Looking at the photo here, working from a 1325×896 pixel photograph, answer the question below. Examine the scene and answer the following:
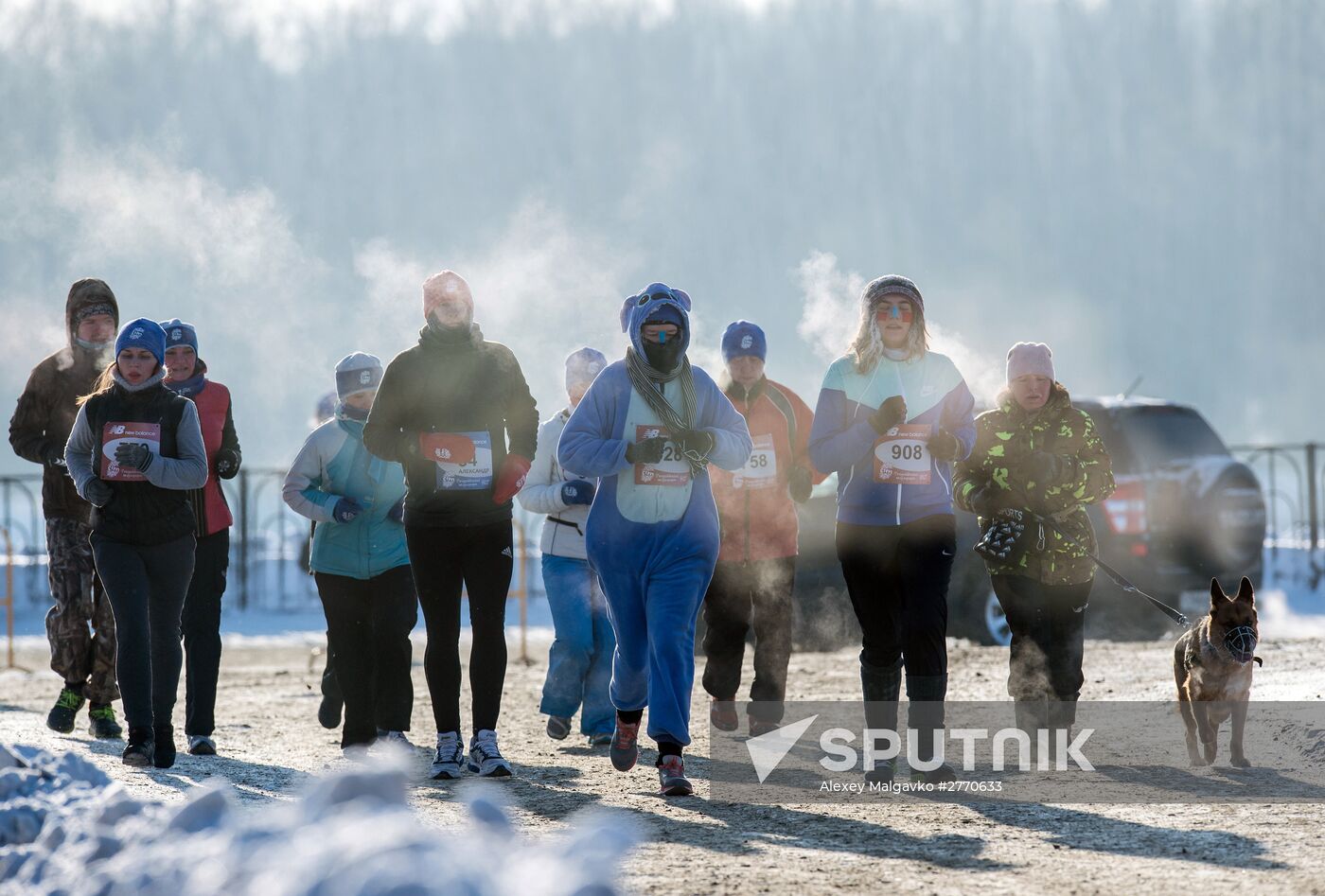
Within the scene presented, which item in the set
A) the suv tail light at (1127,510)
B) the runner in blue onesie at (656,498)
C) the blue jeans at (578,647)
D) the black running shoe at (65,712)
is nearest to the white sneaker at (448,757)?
the runner in blue onesie at (656,498)

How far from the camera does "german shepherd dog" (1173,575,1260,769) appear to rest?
6.60 m

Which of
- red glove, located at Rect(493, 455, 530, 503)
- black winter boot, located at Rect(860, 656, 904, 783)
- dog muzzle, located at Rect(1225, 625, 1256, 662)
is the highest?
red glove, located at Rect(493, 455, 530, 503)

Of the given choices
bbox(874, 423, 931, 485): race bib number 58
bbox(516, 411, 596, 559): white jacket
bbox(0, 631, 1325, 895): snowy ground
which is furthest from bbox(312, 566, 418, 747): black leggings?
bbox(874, 423, 931, 485): race bib number 58

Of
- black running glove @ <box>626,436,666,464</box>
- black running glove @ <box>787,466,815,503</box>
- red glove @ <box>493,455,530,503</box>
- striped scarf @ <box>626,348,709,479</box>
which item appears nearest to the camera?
black running glove @ <box>626,436,666,464</box>

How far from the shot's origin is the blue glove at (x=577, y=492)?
24.7ft

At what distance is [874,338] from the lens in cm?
667

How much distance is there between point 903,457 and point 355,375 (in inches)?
98.5

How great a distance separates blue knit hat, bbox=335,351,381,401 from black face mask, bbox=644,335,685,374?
172 centimetres

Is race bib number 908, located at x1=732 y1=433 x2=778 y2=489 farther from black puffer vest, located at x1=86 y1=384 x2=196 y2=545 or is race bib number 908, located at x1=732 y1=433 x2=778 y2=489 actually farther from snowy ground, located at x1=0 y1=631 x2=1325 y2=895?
black puffer vest, located at x1=86 y1=384 x2=196 y2=545

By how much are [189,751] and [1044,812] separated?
12.6ft

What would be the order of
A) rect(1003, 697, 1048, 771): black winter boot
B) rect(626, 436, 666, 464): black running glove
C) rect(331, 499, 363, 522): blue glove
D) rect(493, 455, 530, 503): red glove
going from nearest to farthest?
rect(626, 436, 666, 464): black running glove
rect(493, 455, 530, 503): red glove
rect(331, 499, 363, 522): blue glove
rect(1003, 697, 1048, 771): black winter boot

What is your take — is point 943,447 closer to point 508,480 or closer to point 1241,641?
point 1241,641

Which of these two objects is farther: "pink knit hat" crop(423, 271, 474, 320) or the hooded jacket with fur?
the hooded jacket with fur

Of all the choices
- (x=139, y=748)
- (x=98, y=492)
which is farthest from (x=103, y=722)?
(x=98, y=492)
